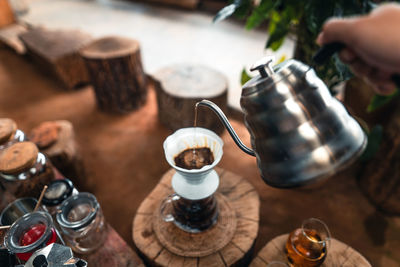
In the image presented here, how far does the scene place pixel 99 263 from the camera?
1235 millimetres

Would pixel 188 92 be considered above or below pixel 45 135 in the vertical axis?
above

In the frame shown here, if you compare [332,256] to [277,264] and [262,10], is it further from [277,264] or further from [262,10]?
[262,10]

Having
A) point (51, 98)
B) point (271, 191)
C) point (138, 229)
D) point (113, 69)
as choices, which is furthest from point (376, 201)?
point (51, 98)

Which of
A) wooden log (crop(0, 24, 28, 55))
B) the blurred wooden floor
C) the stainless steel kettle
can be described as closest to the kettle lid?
the stainless steel kettle

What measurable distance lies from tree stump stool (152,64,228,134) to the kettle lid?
1.64 meters

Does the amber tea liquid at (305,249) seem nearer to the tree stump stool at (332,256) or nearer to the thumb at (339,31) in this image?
the tree stump stool at (332,256)

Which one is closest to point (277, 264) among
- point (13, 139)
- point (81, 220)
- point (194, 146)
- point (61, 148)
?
point (194, 146)

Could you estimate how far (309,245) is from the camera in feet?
3.94

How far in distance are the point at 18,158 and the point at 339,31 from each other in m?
1.41

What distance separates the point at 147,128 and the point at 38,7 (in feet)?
18.2

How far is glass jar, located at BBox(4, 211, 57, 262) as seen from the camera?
39.1 inches

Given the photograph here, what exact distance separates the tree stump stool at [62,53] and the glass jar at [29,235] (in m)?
3.04

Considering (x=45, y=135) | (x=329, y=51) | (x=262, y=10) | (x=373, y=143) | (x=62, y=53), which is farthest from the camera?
(x=62, y=53)

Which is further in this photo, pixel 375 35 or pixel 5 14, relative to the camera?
pixel 5 14
